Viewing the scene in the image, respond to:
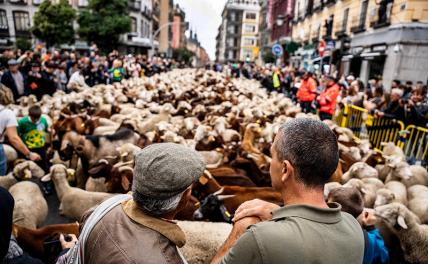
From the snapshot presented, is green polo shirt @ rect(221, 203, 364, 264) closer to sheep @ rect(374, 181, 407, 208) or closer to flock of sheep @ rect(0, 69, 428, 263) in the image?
flock of sheep @ rect(0, 69, 428, 263)

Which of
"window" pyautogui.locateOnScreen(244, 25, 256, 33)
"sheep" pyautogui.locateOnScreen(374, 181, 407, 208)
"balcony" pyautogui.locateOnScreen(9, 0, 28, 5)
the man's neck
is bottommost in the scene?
"sheep" pyautogui.locateOnScreen(374, 181, 407, 208)

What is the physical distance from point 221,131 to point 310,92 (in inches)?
256

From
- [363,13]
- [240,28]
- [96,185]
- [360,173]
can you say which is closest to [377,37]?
[363,13]

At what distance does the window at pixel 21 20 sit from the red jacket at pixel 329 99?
48.2 m

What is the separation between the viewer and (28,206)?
15.1ft

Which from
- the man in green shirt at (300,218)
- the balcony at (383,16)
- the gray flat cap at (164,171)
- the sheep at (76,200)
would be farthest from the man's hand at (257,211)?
the balcony at (383,16)

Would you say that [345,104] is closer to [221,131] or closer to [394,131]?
[394,131]

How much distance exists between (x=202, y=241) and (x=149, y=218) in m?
2.00

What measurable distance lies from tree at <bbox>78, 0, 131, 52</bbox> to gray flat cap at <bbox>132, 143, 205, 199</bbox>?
44.0 m

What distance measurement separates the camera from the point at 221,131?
332 inches

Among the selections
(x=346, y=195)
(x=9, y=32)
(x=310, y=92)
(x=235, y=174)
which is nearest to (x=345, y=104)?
(x=310, y=92)

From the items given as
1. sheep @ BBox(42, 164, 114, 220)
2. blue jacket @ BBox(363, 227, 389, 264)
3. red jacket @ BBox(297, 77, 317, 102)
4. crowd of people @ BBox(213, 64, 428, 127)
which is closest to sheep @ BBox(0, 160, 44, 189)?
sheep @ BBox(42, 164, 114, 220)

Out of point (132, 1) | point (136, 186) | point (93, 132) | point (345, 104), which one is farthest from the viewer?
point (132, 1)

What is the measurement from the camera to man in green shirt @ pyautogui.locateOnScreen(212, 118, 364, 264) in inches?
57.6
